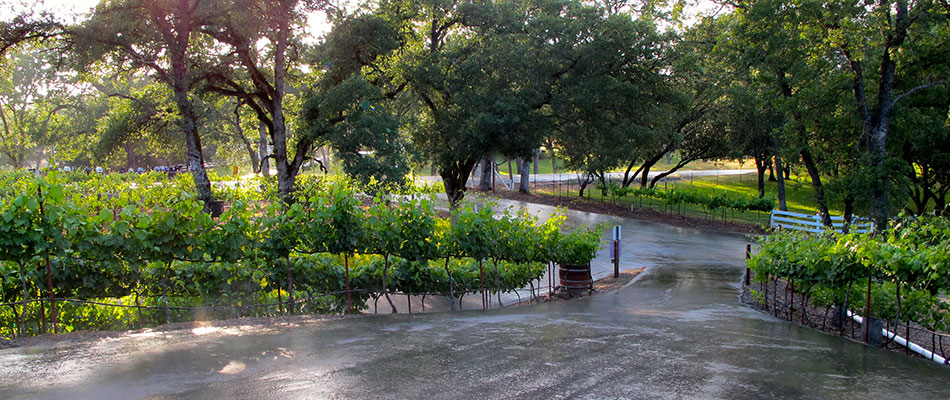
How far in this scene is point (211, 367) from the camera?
633 centimetres

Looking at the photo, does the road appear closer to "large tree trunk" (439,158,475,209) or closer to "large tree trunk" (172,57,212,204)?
"large tree trunk" (172,57,212,204)

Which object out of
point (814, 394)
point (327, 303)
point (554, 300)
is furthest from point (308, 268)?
point (814, 394)

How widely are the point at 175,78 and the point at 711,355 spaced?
59.5ft

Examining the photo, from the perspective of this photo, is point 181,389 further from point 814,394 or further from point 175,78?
point 175,78

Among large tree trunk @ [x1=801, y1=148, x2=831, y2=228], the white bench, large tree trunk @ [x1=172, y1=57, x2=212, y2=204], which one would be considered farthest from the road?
the white bench

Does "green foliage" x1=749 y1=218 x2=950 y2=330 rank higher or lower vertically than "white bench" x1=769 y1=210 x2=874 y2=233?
higher

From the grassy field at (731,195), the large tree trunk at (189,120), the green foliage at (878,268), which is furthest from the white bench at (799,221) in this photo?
the large tree trunk at (189,120)

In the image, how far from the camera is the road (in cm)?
582

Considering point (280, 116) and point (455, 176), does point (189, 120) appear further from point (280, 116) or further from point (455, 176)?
point (455, 176)

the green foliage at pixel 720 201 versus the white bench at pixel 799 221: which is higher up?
the green foliage at pixel 720 201

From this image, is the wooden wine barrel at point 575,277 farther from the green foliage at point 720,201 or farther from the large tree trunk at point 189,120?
the green foliage at point 720,201

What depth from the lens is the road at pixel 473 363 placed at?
5.82 meters

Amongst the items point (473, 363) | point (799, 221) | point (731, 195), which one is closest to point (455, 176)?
point (799, 221)

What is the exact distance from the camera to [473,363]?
6898 millimetres
